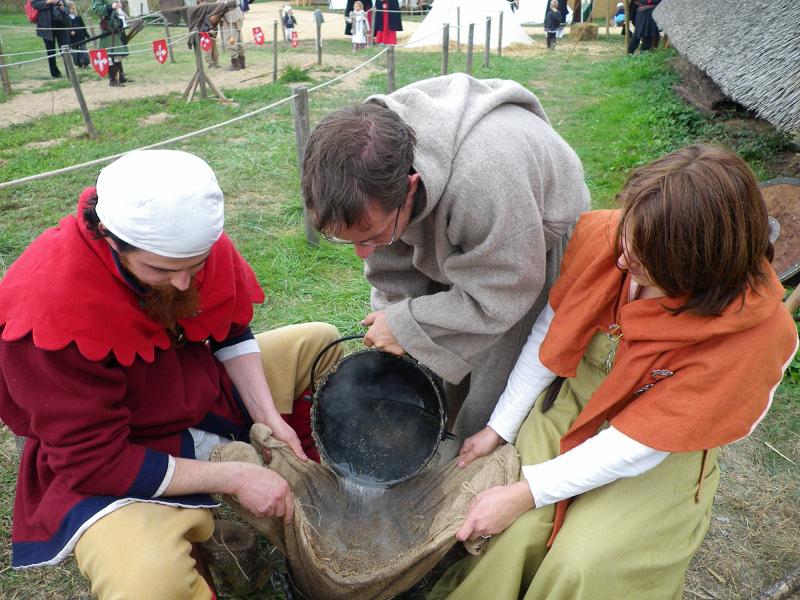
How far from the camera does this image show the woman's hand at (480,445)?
2.21 metres

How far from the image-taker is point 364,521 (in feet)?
7.39

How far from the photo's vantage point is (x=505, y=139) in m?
1.89

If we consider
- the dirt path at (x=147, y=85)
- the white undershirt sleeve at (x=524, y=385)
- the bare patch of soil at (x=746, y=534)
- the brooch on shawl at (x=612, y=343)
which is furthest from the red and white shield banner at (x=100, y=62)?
the bare patch of soil at (x=746, y=534)

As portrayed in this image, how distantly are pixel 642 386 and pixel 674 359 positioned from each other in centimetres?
13

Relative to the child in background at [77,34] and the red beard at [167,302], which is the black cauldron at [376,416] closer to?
the red beard at [167,302]

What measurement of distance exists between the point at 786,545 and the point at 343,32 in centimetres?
2040

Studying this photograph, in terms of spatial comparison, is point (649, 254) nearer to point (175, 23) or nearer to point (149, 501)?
point (149, 501)

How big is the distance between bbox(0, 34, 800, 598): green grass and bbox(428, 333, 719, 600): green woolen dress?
58.3 inches

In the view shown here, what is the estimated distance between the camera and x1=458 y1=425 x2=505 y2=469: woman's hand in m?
2.21

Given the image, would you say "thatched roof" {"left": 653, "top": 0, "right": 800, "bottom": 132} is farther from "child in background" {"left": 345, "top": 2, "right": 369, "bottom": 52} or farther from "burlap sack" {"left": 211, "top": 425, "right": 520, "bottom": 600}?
"child in background" {"left": 345, "top": 2, "right": 369, "bottom": 52}

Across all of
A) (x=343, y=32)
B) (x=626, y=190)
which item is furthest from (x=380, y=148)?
(x=343, y=32)

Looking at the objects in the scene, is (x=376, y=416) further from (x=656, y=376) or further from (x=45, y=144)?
(x=45, y=144)

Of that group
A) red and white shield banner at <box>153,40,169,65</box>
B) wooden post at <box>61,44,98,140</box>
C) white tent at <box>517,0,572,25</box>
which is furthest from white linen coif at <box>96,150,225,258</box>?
white tent at <box>517,0,572,25</box>

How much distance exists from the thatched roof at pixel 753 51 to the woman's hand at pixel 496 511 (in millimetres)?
4409
